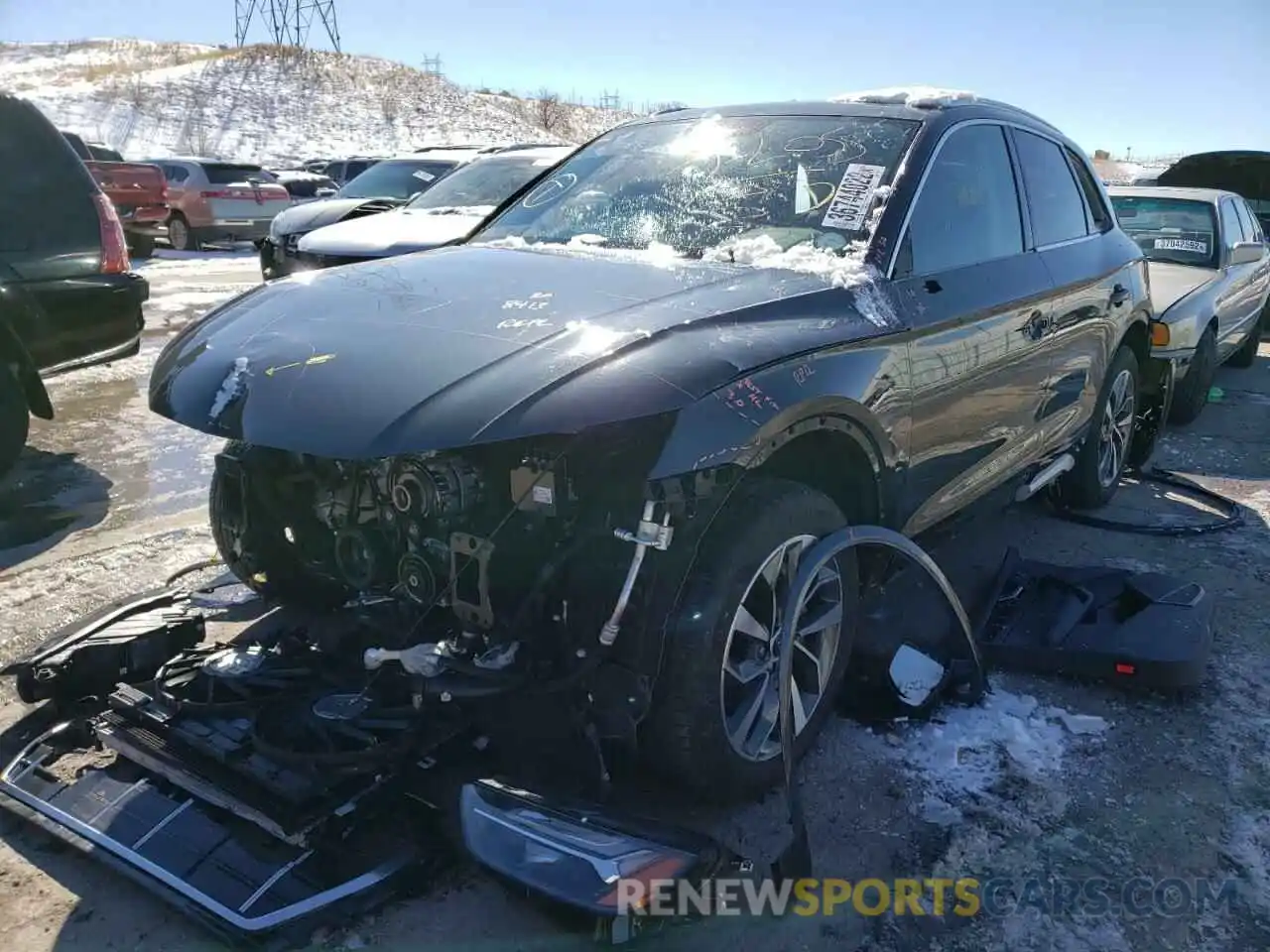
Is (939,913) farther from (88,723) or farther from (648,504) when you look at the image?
(88,723)

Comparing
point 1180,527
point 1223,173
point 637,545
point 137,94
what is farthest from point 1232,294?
point 137,94

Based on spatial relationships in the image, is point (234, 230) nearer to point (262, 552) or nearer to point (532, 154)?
point (532, 154)

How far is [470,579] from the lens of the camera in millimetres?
2547

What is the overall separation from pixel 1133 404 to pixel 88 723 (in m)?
5.32

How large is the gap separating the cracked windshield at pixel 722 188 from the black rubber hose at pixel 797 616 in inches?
38.1

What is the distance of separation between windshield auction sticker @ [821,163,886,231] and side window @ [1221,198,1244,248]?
631 centimetres

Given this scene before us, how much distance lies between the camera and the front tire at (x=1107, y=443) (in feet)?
17.2

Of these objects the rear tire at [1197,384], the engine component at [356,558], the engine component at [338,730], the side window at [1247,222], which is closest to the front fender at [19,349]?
the engine component at [356,558]

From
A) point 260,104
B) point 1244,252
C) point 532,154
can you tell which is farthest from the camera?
point 260,104

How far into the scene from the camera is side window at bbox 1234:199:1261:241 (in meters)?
9.21

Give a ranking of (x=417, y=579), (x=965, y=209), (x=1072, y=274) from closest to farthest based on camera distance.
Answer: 1. (x=417, y=579)
2. (x=965, y=209)
3. (x=1072, y=274)

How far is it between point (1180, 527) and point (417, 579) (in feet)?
14.2

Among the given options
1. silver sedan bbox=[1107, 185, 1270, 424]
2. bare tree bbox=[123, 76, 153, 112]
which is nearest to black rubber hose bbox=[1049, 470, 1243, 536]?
silver sedan bbox=[1107, 185, 1270, 424]

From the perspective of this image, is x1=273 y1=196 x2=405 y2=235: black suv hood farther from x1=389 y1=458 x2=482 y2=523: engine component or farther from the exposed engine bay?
x1=389 y1=458 x2=482 y2=523: engine component
